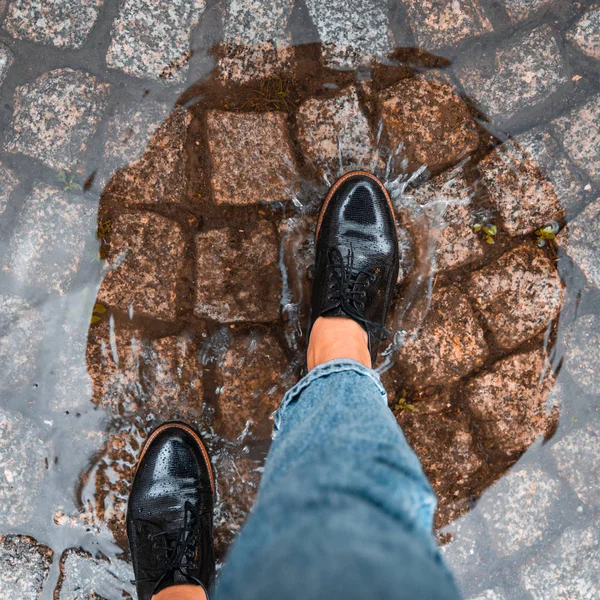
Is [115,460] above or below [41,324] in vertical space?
below

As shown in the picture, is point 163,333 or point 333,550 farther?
point 163,333

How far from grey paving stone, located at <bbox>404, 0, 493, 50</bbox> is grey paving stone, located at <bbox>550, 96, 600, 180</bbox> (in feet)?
1.69

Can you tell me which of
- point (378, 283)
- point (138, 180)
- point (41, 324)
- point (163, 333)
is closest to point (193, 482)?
point (163, 333)

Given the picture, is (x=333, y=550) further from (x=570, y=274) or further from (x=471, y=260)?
(x=570, y=274)

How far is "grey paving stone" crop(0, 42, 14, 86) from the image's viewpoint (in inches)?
78.7

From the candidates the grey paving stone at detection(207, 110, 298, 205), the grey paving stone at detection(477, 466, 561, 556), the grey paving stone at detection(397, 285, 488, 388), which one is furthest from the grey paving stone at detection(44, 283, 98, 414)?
the grey paving stone at detection(477, 466, 561, 556)

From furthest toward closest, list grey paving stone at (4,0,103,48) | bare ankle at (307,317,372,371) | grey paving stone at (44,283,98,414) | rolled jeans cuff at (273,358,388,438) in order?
grey paving stone at (44,283,98,414), grey paving stone at (4,0,103,48), bare ankle at (307,317,372,371), rolled jeans cuff at (273,358,388,438)

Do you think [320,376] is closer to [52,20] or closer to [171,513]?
[171,513]

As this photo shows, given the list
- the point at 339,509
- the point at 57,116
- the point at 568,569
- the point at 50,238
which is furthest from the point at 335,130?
the point at 568,569

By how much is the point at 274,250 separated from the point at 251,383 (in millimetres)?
593

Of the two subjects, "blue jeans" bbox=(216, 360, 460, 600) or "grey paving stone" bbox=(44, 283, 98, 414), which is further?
"grey paving stone" bbox=(44, 283, 98, 414)

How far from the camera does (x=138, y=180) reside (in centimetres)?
205

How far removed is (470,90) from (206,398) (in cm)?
177

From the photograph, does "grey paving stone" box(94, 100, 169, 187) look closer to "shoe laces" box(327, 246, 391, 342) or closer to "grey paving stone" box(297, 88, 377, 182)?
"grey paving stone" box(297, 88, 377, 182)
